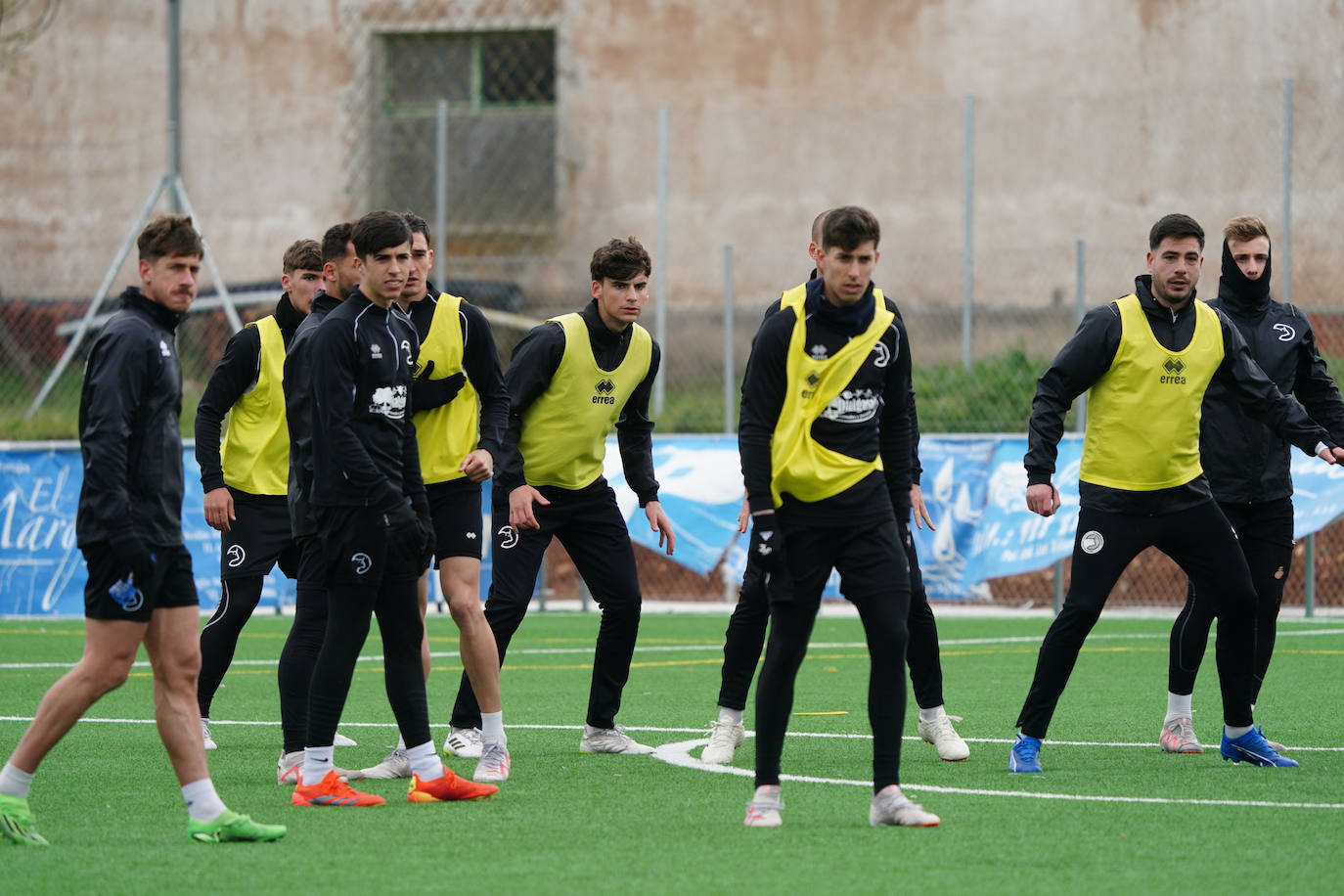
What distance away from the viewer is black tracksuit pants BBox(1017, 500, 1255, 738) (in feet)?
25.2

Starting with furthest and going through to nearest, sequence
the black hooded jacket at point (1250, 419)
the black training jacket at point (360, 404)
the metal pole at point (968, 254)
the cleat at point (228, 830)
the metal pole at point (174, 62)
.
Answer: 1. the metal pole at point (174, 62)
2. the metal pole at point (968, 254)
3. the black hooded jacket at point (1250, 419)
4. the black training jacket at point (360, 404)
5. the cleat at point (228, 830)

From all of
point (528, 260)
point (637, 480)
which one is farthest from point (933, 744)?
point (528, 260)

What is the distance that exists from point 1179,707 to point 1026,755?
3.51 ft

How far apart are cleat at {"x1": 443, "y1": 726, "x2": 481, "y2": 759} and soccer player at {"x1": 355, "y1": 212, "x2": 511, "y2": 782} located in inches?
11.3

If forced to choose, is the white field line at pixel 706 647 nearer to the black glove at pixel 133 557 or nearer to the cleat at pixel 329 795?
the cleat at pixel 329 795

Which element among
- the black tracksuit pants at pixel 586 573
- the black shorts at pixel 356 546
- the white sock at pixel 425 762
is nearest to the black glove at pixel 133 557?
the black shorts at pixel 356 546

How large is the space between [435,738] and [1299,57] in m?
15.6

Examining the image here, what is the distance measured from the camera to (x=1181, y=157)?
20.6 m

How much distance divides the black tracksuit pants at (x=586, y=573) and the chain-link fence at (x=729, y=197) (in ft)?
26.3

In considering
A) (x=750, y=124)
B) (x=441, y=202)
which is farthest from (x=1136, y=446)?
(x=750, y=124)

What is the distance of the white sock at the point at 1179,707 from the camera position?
27.4 ft

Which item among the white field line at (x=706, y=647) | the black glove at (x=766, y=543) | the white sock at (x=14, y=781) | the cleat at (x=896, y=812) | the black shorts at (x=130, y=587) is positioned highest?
the black glove at (x=766, y=543)

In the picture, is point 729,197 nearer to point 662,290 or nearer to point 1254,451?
point 662,290

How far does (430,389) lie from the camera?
7.87 m
